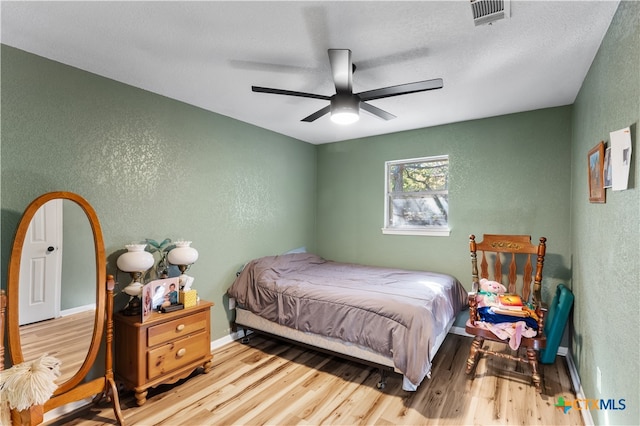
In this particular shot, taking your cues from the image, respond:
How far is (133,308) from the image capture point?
2.40 meters

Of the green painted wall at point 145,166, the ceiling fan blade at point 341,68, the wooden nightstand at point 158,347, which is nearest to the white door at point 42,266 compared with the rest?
the green painted wall at point 145,166

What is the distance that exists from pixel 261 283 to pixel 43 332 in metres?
1.67

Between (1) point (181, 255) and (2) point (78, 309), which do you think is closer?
(2) point (78, 309)

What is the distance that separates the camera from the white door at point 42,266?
191 cm

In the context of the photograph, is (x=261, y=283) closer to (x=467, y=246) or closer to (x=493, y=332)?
(x=493, y=332)

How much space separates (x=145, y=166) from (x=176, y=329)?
1.40 meters

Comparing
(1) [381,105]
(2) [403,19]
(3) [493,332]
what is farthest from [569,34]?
(3) [493,332]

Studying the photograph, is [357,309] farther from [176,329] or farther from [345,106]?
[345,106]

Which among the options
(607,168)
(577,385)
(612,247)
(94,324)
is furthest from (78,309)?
(577,385)

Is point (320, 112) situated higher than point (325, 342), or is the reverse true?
point (320, 112)

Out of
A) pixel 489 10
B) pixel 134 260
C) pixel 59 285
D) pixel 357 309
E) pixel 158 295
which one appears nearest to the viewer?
pixel 489 10

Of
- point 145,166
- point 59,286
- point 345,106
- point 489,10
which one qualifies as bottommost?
point 59,286

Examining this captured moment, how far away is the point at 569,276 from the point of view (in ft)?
9.83

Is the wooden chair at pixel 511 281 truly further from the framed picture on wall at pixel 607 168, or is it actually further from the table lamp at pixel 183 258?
the table lamp at pixel 183 258
